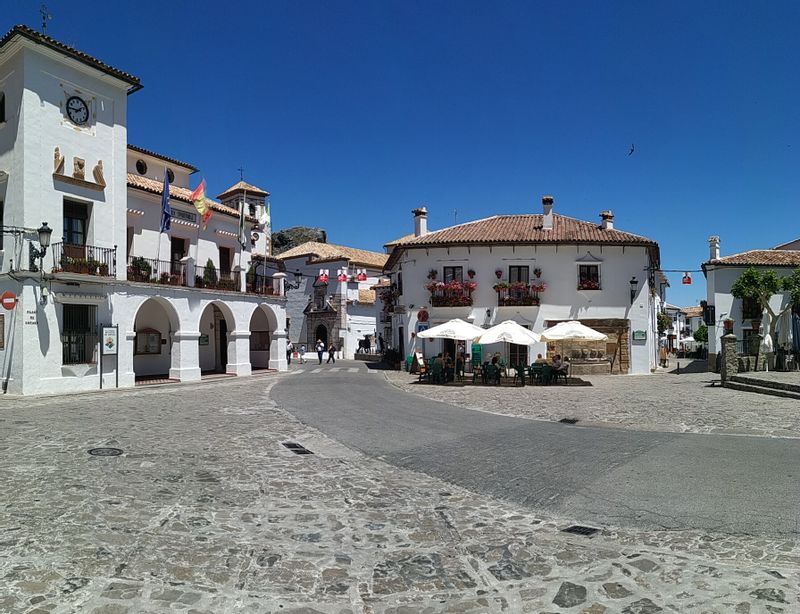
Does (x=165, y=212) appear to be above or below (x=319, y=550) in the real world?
above

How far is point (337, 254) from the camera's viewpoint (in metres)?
48.0

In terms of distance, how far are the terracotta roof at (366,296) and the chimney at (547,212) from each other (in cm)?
2129

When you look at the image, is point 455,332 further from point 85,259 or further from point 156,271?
point 85,259

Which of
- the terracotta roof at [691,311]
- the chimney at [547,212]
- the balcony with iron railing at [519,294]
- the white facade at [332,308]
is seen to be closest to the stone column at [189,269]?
the balcony with iron railing at [519,294]

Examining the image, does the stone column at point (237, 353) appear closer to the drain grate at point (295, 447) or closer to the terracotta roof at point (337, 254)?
the drain grate at point (295, 447)

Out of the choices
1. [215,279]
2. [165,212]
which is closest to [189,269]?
[215,279]

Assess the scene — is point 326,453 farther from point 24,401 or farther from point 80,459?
point 24,401

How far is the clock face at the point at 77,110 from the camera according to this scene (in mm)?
18750

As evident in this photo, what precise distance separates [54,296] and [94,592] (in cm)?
1626

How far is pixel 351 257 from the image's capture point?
48125 millimetres

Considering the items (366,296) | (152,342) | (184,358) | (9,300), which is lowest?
(184,358)

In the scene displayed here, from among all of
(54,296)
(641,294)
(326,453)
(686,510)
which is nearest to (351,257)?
(641,294)

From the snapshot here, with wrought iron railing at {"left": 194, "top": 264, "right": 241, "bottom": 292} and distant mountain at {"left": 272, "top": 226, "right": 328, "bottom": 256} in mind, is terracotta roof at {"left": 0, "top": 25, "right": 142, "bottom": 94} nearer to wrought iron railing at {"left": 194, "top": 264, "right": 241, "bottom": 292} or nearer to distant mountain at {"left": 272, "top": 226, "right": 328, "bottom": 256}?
wrought iron railing at {"left": 194, "top": 264, "right": 241, "bottom": 292}

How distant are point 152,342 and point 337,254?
25.3 meters
